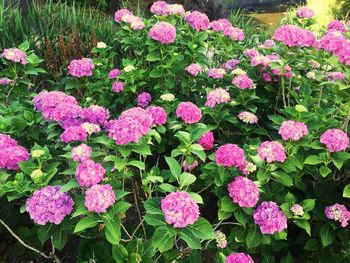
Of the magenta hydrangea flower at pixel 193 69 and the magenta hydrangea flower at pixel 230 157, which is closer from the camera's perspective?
the magenta hydrangea flower at pixel 230 157

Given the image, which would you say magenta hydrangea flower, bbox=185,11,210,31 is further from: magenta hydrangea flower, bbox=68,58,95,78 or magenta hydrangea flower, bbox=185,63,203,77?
magenta hydrangea flower, bbox=68,58,95,78

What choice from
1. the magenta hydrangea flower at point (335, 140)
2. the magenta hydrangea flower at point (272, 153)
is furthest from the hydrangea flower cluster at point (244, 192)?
the magenta hydrangea flower at point (335, 140)

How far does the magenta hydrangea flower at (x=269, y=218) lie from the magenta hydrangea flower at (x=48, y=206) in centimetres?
88

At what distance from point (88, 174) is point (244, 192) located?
709 millimetres

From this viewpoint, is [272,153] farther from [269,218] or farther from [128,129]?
[128,129]

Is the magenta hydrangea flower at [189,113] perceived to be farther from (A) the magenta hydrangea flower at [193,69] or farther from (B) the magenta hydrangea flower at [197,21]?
(B) the magenta hydrangea flower at [197,21]

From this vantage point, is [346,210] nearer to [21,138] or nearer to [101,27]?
[21,138]

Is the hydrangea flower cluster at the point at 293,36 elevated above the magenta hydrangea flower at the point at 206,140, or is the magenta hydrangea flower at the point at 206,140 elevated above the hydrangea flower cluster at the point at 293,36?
the hydrangea flower cluster at the point at 293,36

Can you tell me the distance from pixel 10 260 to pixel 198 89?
1724 millimetres

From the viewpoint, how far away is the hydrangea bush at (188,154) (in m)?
1.80

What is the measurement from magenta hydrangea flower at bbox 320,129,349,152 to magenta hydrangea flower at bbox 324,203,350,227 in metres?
0.34

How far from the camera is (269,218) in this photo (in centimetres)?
193

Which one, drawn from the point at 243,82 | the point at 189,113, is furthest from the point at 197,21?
the point at 189,113

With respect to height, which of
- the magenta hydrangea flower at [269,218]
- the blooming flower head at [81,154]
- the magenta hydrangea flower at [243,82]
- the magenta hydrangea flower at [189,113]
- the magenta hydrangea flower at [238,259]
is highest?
the blooming flower head at [81,154]
